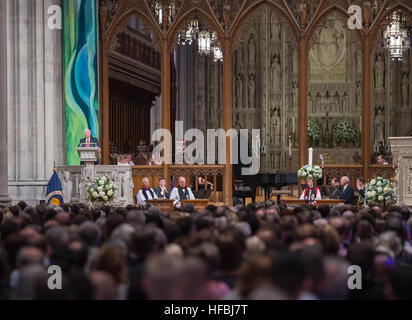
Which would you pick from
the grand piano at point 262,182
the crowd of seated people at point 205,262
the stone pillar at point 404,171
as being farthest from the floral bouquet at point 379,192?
the crowd of seated people at point 205,262

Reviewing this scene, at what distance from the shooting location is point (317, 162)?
25672 millimetres

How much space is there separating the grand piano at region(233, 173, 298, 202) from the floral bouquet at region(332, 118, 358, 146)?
7.31 m

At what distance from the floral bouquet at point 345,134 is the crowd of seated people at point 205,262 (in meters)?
20.1

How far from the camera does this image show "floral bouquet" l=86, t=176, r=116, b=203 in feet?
45.0

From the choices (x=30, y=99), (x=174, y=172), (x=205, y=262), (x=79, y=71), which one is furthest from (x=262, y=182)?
(x=205, y=262)

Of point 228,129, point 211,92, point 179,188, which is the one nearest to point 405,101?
point 211,92

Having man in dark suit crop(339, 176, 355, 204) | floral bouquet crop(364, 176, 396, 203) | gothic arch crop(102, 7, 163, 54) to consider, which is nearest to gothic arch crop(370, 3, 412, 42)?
man in dark suit crop(339, 176, 355, 204)

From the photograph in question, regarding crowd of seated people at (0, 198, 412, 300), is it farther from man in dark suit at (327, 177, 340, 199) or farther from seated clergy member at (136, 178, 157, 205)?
man in dark suit at (327, 177, 340, 199)

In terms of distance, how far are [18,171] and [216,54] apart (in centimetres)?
1041

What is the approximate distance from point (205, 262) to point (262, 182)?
1489cm

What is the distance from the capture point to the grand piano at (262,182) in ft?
61.5

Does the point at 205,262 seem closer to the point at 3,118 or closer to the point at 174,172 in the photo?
the point at 3,118

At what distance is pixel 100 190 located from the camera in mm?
13719

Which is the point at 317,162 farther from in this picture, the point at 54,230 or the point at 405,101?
the point at 54,230
